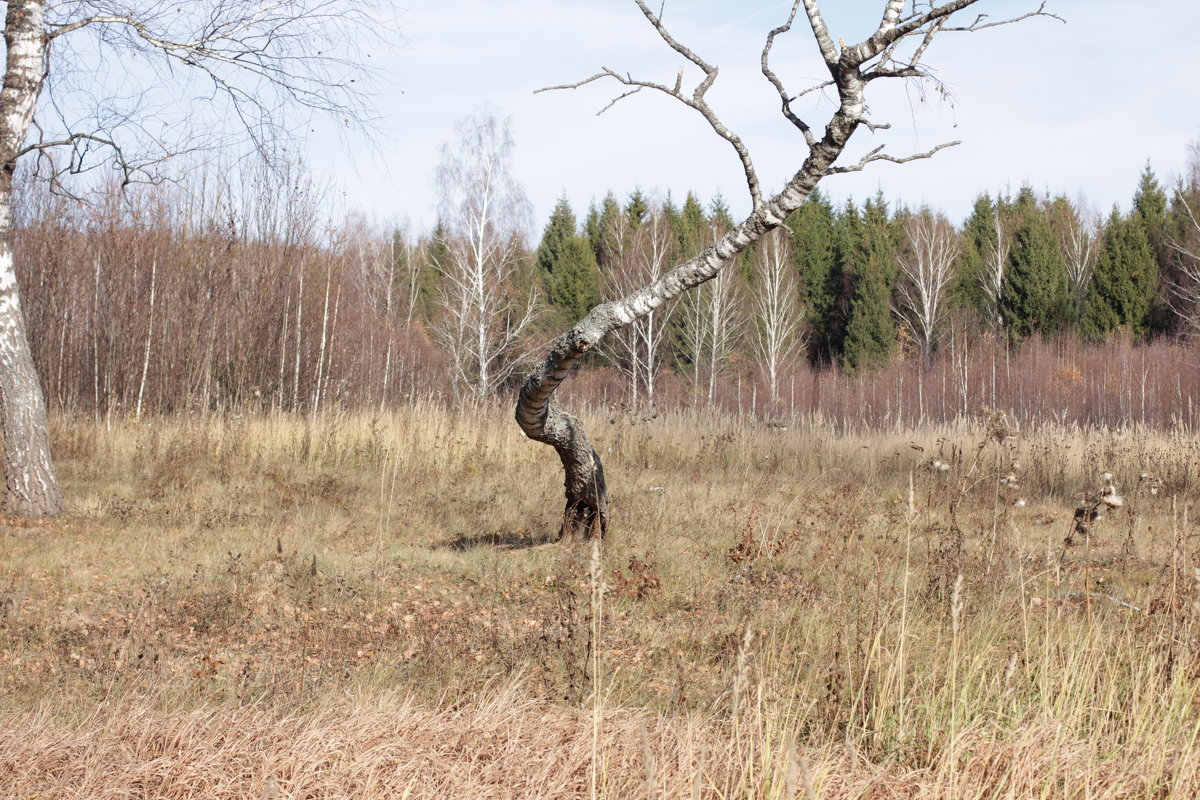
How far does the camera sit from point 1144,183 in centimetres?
2897

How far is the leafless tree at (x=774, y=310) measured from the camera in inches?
1029

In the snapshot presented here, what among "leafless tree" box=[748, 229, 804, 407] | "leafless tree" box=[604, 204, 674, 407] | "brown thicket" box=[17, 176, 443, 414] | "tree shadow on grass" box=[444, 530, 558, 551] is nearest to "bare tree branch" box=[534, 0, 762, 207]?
"tree shadow on grass" box=[444, 530, 558, 551]

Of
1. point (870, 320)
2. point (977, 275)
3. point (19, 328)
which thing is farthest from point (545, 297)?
point (19, 328)

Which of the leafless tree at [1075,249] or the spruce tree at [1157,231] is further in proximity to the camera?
the leafless tree at [1075,249]

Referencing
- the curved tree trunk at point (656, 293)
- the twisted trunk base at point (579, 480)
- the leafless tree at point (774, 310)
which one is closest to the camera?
the curved tree trunk at point (656, 293)

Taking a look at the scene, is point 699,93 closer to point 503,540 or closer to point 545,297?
point 503,540

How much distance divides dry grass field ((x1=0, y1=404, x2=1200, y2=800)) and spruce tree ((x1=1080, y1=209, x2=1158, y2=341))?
17441mm

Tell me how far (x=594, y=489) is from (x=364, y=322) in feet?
58.6

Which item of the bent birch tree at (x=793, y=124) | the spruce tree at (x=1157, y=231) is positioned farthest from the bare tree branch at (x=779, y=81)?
the spruce tree at (x=1157, y=231)

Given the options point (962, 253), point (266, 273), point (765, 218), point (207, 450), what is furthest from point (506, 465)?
point (962, 253)

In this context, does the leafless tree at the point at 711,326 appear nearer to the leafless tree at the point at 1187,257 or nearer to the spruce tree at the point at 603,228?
the spruce tree at the point at 603,228

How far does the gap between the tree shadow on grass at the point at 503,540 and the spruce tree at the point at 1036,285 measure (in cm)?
2297

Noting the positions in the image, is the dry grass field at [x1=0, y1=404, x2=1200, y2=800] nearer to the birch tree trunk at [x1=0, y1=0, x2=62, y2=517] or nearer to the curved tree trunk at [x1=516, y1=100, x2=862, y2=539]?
the birch tree trunk at [x1=0, y1=0, x2=62, y2=517]

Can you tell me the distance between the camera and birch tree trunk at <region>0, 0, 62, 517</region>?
7.39 m
